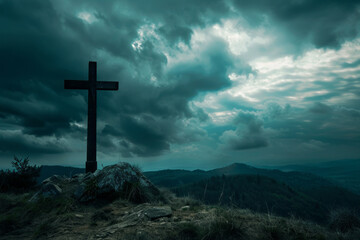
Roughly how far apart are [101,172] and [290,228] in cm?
565

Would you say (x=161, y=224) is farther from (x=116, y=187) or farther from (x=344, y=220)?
(x=344, y=220)

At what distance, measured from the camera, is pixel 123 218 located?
187 inches

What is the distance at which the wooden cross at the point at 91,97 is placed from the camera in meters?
10.5

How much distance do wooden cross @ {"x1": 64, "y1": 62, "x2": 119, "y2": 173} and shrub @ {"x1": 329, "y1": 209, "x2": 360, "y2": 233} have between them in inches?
376

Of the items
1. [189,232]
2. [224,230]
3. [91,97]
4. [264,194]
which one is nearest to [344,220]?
[224,230]

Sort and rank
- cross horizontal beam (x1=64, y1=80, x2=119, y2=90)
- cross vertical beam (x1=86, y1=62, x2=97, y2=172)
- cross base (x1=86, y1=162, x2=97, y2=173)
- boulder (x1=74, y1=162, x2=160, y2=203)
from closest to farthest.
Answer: boulder (x1=74, y1=162, x2=160, y2=203) → cross base (x1=86, y1=162, x2=97, y2=173) → cross vertical beam (x1=86, y1=62, x2=97, y2=172) → cross horizontal beam (x1=64, y1=80, x2=119, y2=90)

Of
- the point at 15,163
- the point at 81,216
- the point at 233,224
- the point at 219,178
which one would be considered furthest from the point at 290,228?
the point at 219,178

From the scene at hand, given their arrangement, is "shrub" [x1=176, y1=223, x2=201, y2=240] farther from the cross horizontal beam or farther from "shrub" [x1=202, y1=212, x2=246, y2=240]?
the cross horizontal beam

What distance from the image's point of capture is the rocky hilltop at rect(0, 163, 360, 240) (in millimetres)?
3615

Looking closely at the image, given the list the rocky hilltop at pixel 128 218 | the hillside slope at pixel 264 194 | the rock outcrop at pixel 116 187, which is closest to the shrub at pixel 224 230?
the rocky hilltop at pixel 128 218

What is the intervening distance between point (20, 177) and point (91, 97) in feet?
19.3

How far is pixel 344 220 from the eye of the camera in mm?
6590

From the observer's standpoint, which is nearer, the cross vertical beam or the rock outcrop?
the rock outcrop

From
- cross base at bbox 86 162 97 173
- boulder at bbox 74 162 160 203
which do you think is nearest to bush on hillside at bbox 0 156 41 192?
cross base at bbox 86 162 97 173
